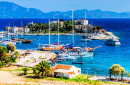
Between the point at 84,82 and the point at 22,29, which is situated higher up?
the point at 22,29

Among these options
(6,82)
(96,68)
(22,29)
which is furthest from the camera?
(22,29)

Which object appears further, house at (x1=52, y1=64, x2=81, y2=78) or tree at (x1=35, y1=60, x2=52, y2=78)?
house at (x1=52, y1=64, x2=81, y2=78)

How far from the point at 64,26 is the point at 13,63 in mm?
84703

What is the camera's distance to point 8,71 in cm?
4050

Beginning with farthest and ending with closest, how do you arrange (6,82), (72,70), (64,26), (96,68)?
1. (64,26)
2. (96,68)
3. (72,70)
4. (6,82)

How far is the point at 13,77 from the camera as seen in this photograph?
3650 cm

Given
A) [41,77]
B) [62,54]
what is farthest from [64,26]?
[41,77]

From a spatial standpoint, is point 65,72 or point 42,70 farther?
point 65,72

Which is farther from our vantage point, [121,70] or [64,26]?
[64,26]

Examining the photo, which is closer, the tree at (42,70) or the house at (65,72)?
the tree at (42,70)

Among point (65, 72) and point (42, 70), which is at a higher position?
point (42, 70)

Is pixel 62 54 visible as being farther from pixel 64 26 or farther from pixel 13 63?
pixel 64 26

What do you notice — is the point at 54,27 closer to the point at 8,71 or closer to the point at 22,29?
the point at 22,29

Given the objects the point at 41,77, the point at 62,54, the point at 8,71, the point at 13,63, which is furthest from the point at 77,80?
the point at 62,54
